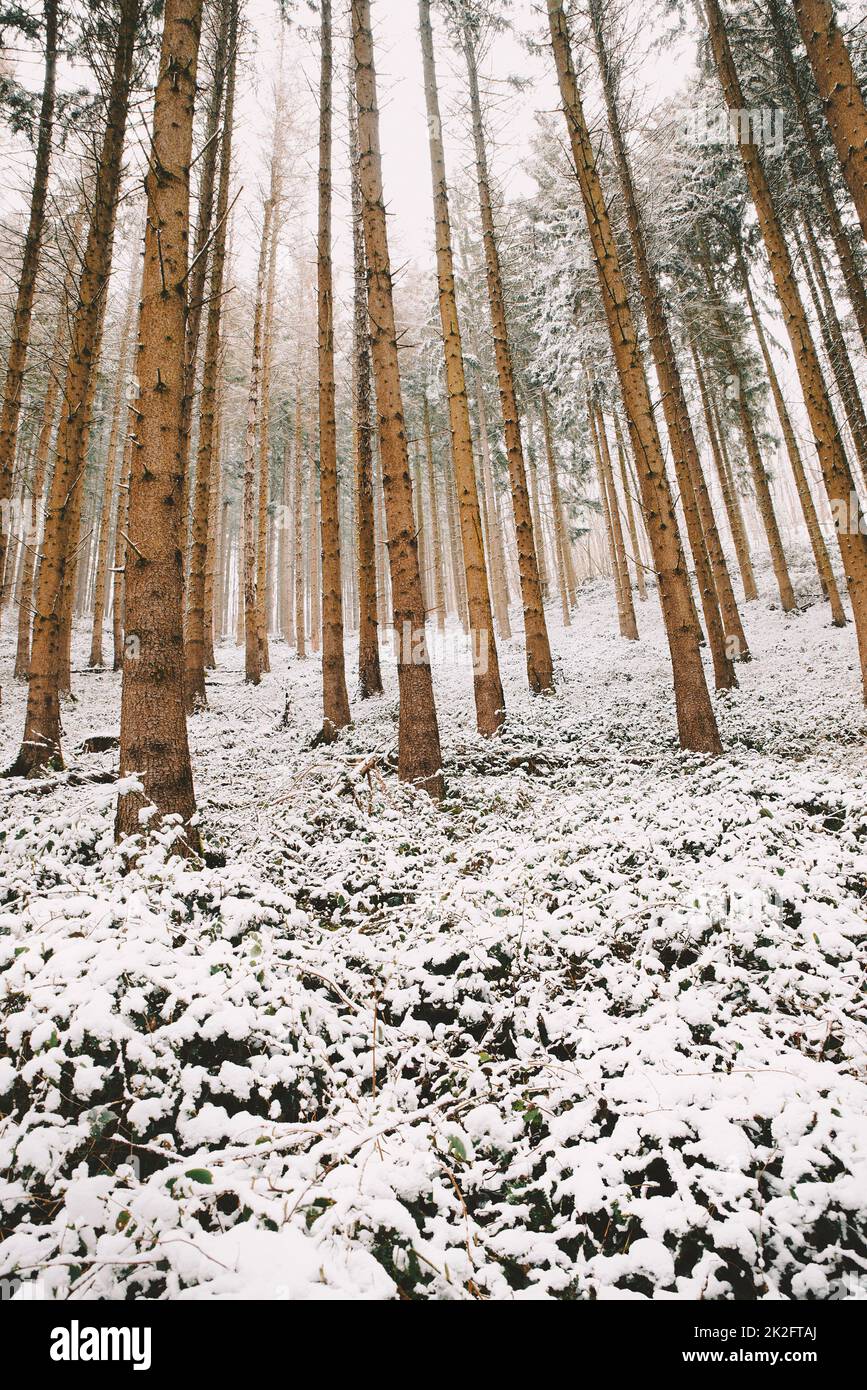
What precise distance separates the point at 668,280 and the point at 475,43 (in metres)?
6.46

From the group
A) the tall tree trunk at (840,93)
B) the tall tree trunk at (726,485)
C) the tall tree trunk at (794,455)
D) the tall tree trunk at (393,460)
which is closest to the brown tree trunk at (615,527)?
the tall tree trunk at (726,485)

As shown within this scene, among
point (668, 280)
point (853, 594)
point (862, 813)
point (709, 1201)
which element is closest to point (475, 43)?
point (668, 280)

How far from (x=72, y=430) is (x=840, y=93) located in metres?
8.78

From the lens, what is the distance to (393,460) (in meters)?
6.08

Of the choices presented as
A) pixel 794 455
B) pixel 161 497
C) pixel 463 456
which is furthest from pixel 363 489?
pixel 794 455

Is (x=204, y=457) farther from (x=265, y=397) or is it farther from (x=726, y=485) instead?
(x=726, y=485)

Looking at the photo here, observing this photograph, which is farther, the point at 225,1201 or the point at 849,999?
the point at 849,999

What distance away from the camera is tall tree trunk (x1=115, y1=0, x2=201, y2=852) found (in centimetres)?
393

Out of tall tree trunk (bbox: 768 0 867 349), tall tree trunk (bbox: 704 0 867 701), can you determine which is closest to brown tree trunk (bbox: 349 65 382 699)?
tall tree trunk (bbox: 704 0 867 701)

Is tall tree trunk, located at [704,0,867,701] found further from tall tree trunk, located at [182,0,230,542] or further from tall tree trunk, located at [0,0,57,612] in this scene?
tall tree trunk, located at [0,0,57,612]

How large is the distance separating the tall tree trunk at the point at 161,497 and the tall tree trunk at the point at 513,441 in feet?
20.9

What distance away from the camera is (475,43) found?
10.5 m

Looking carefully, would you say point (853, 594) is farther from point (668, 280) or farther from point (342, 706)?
point (668, 280)
